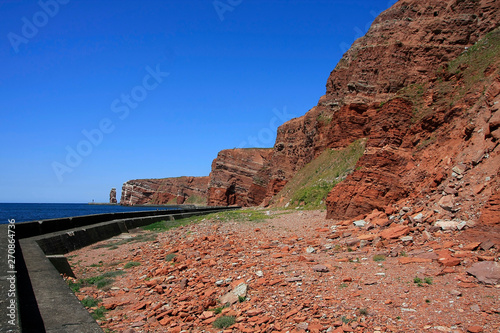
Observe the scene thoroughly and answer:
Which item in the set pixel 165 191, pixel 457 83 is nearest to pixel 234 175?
pixel 165 191

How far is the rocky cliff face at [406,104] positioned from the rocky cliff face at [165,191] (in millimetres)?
98107

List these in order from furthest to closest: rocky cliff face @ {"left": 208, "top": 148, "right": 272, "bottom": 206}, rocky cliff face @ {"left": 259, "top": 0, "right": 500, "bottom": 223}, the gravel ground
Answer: rocky cliff face @ {"left": 208, "top": 148, "right": 272, "bottom": 206}, rocky cliff face @ {"left": 259, "top": 0, "right": 500, "bottom": 223}, the gravel ground

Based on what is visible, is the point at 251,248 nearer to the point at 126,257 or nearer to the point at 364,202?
the point at 126,257

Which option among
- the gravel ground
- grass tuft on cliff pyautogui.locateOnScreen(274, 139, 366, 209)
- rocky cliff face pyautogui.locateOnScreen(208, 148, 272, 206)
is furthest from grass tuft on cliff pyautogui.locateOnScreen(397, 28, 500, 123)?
rocky cliff face pyautogui.locateOnScreen(208, 148, 272, 206)

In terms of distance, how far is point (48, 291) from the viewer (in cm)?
570

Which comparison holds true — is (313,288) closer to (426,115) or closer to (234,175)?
(426,115)

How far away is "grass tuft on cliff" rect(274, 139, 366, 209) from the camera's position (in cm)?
2491

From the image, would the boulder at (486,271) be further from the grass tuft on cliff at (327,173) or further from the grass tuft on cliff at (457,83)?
the grass tuft on cliff at (327,173)

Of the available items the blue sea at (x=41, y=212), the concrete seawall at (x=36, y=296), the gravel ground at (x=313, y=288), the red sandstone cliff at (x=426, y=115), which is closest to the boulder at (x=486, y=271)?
the gravel ground at (x=313, y=288)

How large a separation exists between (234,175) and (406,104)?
250ft

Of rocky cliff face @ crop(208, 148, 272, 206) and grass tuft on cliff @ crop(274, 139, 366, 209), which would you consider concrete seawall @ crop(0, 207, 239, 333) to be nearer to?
grass tuft on cliff @ crop(274, 139, 366, 209)

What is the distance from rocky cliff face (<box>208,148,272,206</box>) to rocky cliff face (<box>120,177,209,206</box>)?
151 feet

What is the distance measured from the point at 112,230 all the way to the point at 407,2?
31.8 meters

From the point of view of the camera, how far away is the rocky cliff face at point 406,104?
12.0 m
